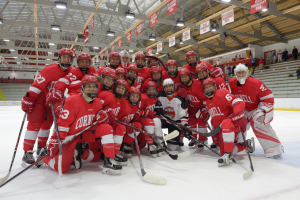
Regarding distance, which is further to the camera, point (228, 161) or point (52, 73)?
point (52, 73)

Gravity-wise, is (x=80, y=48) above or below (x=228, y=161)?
above

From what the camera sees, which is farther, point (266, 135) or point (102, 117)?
point (266, 135)

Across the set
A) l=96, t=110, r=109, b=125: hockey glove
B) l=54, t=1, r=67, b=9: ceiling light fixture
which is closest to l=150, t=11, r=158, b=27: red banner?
l=54, t=1, r=67, b=9: ceiling light fixture

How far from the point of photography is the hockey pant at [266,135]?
2783 mm

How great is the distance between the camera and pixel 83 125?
7.83 feet

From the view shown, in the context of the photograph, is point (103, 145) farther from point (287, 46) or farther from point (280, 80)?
point (287, 46)

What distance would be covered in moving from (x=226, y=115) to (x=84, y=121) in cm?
186

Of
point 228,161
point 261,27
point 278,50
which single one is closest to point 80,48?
point 261,27

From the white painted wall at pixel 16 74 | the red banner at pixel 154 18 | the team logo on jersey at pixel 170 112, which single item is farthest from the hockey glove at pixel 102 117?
the white painted wall at pixel 16 74

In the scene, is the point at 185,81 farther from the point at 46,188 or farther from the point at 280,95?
the point at 280,95

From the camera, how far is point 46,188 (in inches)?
76.1

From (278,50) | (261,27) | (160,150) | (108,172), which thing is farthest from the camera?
(278,50)

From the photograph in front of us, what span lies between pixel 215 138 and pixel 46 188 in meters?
2.32

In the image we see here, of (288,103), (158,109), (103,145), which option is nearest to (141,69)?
(158,109)
